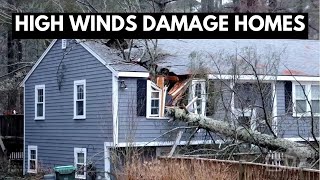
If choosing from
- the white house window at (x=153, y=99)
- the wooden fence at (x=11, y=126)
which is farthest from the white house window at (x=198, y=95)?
the wooden fence at (x=11, y=126)

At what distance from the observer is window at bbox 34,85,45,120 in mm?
23703

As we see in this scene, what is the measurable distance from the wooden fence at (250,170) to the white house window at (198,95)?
21.4 feet

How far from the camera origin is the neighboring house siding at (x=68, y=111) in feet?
64.9

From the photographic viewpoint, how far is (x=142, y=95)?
19.4 meters

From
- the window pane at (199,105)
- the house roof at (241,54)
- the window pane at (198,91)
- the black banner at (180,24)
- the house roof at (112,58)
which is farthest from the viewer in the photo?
the house roof at (241,54)

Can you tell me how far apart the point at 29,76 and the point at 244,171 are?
48.4 feet

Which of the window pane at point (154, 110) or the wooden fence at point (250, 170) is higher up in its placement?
the window pane at point (154, 110)

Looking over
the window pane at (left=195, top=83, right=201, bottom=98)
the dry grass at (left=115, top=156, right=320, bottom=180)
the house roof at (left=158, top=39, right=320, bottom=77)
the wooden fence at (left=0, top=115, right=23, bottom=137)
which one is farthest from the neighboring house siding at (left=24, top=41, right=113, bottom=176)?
the dry grass at (left=115, top=156, right=320, bottom=180)

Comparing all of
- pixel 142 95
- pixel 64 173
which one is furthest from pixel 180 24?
pixel 142 95

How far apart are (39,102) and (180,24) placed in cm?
1302

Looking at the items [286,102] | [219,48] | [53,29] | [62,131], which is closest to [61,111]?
[62,131]

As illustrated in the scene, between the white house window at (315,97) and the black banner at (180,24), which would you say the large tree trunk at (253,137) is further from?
the white house window at (315,97)

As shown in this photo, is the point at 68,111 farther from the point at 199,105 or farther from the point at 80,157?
the point at 199,105

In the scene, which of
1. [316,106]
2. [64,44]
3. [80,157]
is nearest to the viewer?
[80,157]
